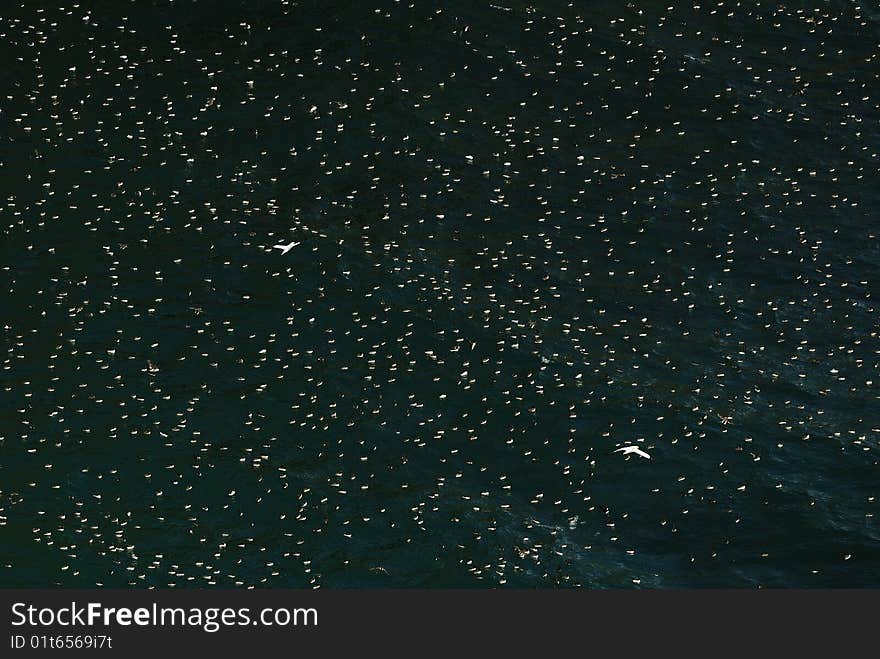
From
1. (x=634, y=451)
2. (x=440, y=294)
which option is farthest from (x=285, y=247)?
(x=634, y=451)

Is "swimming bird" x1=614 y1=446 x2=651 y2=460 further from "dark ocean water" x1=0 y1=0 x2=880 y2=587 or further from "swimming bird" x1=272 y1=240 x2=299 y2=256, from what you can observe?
"swimming bird" x1=272 y1=240 x2=299 y2=256

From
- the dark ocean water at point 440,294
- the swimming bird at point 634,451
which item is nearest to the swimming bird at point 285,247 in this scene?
the dark ocean water at point 440,294

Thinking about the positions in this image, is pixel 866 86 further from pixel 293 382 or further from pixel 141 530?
pixel 141 530

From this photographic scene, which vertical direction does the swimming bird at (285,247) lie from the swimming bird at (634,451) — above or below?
above

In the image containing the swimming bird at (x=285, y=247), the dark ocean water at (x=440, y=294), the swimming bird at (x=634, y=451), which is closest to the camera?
the dark ocean water at (x=440, y=294)

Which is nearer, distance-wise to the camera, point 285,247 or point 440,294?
point 440,294

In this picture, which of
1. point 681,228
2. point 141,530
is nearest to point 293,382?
point 141,530

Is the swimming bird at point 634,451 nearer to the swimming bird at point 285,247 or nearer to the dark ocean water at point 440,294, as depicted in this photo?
the dark ocean water at point 440,294

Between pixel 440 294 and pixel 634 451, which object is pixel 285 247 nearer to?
pixel 440 294

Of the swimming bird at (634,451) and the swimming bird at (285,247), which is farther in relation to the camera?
the swimming bird at (285,247)

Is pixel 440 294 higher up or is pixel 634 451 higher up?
pixel 440 294
